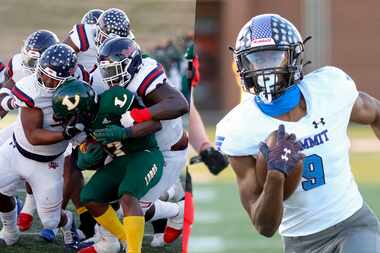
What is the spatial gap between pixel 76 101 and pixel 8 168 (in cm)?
61

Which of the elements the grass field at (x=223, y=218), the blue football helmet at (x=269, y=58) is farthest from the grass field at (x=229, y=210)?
the blue football helmet at (x=269, y=58)

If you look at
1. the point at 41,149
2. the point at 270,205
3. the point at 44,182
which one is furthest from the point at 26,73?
the point at 270,205

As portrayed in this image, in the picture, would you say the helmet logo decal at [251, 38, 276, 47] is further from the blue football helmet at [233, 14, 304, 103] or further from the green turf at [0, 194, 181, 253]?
the green turf at [0, 194, 181, 253]

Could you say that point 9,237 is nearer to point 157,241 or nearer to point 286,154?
point 157,241

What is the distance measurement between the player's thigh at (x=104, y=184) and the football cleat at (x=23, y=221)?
0.46 metres

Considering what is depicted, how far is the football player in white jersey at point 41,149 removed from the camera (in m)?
3.11

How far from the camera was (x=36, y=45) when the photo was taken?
3387mm

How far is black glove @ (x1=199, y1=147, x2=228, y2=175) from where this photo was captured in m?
3.38

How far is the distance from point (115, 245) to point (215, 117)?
6.60 meters

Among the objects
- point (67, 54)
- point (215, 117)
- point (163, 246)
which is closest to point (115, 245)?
point (163, 246)

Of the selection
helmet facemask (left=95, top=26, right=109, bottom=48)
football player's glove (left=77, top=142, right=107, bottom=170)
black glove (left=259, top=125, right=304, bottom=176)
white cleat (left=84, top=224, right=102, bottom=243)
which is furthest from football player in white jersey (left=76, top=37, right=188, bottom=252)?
black glove (left=259, top=125, right=304, bottom=176)

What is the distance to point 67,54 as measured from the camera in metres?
3.12

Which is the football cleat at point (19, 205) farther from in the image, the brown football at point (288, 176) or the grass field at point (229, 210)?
the brown football at point (288, 176)

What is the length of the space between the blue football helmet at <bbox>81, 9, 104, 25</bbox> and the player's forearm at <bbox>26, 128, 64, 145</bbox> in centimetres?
65
